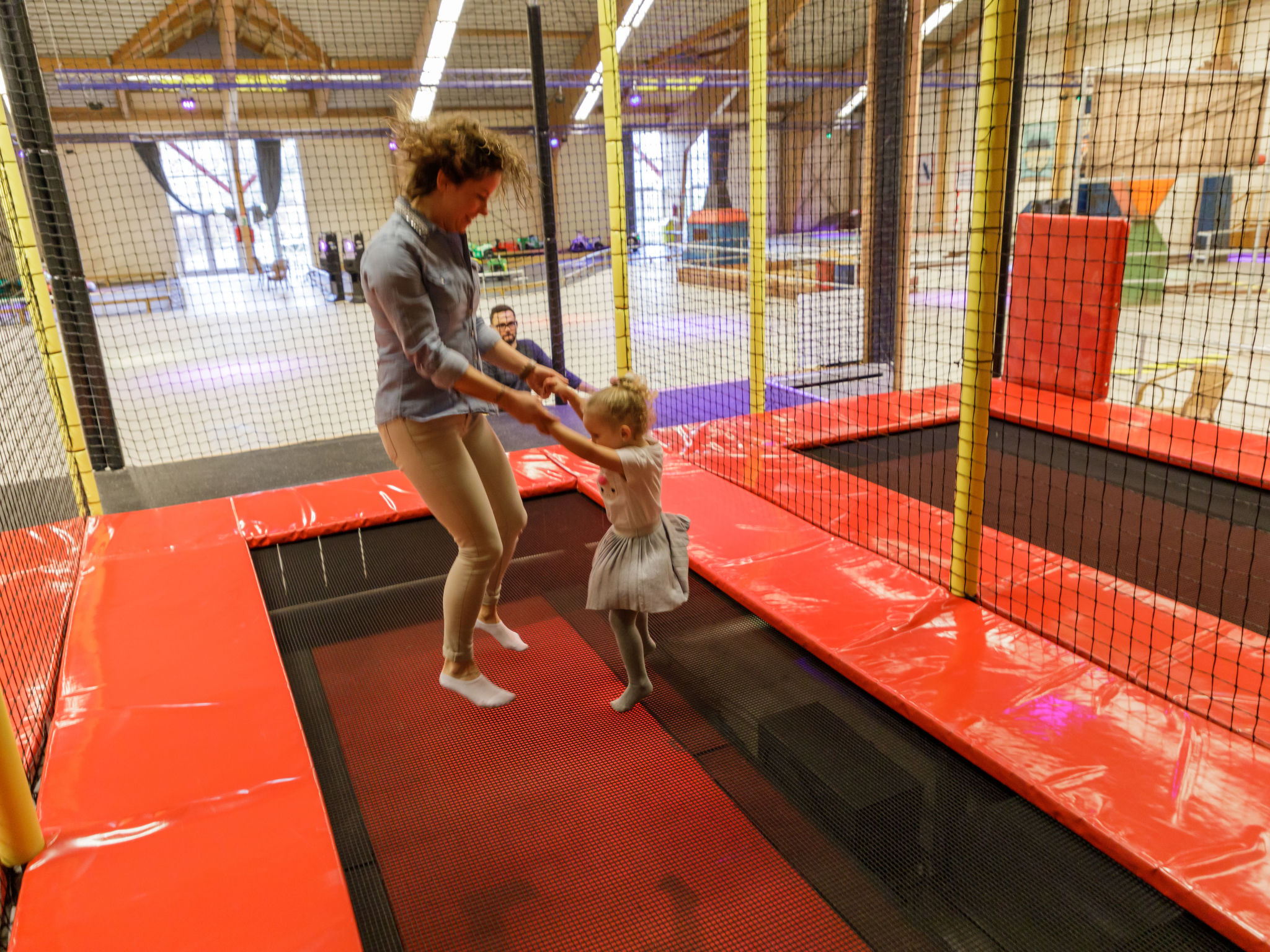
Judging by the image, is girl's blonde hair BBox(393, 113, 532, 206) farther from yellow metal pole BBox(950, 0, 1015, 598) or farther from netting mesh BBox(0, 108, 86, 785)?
netting mesh BBox(0, 108, 86, 785)

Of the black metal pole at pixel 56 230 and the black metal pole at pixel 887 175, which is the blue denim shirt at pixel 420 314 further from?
the black metal pole at pixel 887 175

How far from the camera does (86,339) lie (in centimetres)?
408

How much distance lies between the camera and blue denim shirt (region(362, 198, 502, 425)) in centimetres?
159

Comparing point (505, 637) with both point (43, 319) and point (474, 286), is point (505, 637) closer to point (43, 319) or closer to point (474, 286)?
point (474, 286)

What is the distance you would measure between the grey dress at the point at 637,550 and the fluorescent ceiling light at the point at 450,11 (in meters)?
9.84

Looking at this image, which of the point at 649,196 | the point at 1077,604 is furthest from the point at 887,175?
the point at 649,196

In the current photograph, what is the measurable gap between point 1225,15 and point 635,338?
7208 millimetres

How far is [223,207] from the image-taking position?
14.0m

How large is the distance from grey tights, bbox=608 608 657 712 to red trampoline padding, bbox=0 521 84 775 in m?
1.22

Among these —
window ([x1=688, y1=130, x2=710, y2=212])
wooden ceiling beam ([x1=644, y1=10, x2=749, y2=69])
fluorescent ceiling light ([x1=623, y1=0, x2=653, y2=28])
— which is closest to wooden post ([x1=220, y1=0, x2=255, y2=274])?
wooden ceiling beam ([x1=644, y1=10, x2=749, y2=69])

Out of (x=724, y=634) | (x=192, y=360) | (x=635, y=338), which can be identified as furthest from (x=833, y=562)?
(x=192, y=360)

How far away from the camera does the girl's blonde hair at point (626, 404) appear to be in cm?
172

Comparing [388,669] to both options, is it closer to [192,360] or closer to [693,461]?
[693,461]

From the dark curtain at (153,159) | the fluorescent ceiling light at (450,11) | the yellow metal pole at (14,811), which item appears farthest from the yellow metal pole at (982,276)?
the dark curtain at (153,159)
